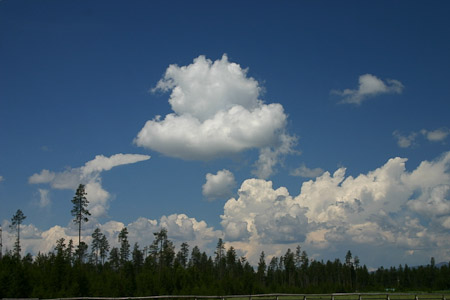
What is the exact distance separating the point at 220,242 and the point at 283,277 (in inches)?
1862

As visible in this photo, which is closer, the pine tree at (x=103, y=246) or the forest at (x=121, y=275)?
the forest at (x=121, y=275)

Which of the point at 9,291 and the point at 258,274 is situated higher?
the point at 9,291

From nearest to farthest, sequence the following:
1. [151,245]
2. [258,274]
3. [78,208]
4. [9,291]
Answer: [9,291], [78,208], [151,245], [258,274]

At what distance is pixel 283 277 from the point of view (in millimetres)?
195250

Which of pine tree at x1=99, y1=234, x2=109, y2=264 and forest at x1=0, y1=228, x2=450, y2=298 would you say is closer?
forest at x1=0, y1=228, x2=450, y2=298

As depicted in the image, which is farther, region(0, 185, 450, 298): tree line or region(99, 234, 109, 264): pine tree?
region(99, 234, 109, 264): pine tree

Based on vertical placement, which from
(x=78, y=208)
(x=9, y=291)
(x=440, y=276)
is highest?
(x=78, y=208)

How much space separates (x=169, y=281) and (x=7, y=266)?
36.1 metres

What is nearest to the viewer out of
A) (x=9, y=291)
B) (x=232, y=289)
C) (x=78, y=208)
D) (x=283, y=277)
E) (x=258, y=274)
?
(x=9, y=291)

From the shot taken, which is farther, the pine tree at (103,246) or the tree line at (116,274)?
the pine tree at (103,246)

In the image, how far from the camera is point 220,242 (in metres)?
162

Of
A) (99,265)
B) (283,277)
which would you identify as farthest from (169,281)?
(283,277)

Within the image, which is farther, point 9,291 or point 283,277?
point 283,277

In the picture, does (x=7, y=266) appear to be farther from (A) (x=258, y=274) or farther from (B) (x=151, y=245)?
(A) (x=258, y=274)
